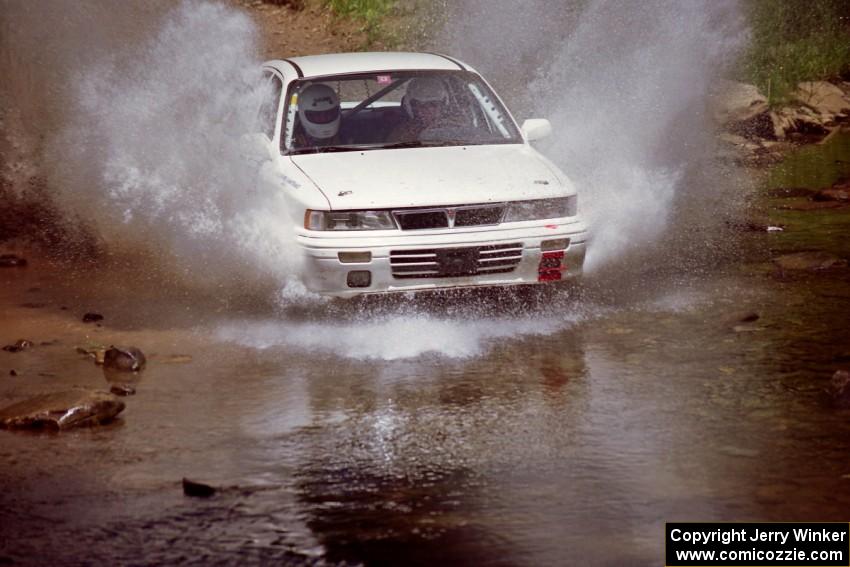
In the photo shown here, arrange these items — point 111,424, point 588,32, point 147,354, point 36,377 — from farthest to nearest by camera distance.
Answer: point 588,32 → point 147,354 → point 36,377 → point 111,424

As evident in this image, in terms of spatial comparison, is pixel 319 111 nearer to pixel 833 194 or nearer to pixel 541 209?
pixel 541 209

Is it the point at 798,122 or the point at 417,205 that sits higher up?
the point at 417,205

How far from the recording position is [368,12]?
938 inches

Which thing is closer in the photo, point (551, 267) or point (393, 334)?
point (393, 334)

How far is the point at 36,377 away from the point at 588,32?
15518 mm

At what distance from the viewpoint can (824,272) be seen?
995 centimetres

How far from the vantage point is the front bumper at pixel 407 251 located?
320 inches

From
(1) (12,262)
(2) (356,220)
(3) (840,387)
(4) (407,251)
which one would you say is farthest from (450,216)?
(1) (12,262)

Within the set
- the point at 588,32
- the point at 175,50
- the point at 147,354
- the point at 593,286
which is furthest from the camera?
the point at 588,32

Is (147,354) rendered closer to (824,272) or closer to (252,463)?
(252,463)

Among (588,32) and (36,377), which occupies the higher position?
(588,32)

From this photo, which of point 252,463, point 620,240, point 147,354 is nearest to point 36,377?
point 147,354

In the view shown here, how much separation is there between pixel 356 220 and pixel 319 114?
1545mm

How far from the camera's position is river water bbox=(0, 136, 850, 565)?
5.14 meters
